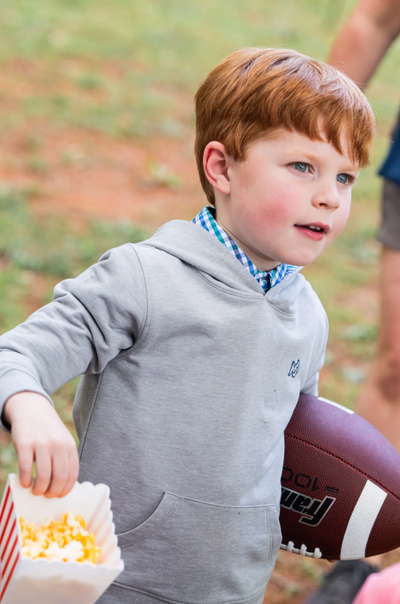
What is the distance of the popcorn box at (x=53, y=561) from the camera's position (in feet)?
4.42

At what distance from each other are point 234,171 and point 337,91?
296mm

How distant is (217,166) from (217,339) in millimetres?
424

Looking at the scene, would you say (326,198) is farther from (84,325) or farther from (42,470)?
(42,470)

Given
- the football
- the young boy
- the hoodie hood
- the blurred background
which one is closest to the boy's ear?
the young boy

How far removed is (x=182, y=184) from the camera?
6.34 metres

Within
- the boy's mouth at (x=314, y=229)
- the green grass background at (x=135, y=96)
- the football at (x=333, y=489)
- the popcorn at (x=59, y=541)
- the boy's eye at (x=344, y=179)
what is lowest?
the green grass background at (x=135, y=96)

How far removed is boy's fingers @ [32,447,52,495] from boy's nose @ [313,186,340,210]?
830 millimetres

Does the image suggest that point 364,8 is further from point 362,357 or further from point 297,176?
point 362,357

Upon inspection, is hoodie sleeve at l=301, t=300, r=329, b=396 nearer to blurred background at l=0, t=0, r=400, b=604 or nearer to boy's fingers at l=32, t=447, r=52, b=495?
blurred background at l=0, t=0, r=400, b=604

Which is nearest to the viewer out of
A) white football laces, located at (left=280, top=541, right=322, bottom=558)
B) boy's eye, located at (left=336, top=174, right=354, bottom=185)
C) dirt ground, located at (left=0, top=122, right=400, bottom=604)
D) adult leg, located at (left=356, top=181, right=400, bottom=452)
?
boy's eye, located at (left=336, top=174, right=354, bottom=185)

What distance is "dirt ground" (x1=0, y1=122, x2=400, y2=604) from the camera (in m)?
5.55

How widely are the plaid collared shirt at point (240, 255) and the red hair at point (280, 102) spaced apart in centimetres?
17

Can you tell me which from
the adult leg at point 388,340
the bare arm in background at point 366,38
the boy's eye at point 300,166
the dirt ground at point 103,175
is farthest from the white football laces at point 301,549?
the dirt ground at point 103,175

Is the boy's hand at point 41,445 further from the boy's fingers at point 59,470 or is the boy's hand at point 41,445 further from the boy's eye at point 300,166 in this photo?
the boy's eye at point 300,166
